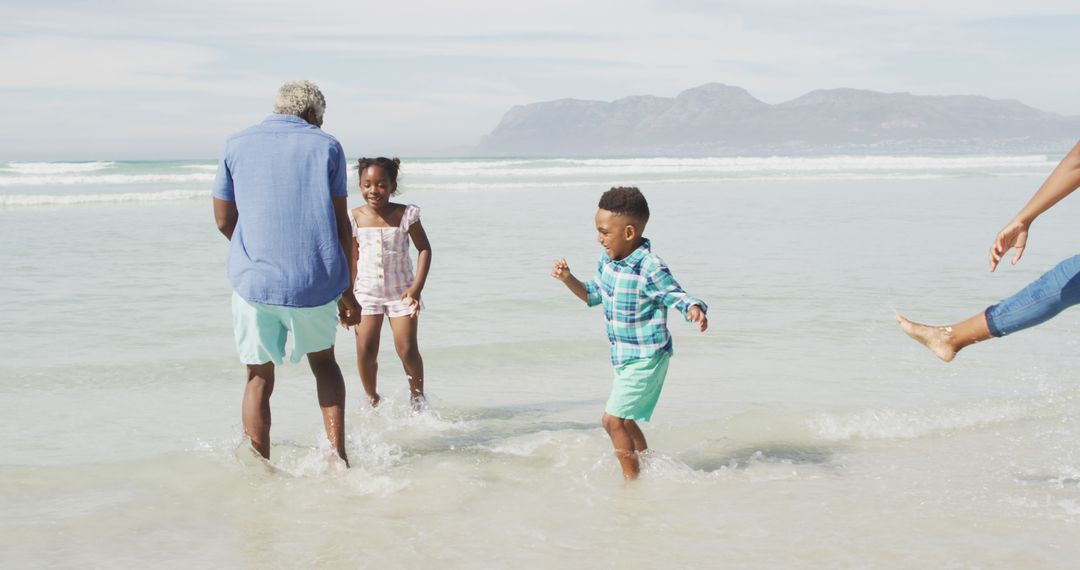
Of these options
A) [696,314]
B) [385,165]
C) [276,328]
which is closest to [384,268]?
[385,165]

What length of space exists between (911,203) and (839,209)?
7.91 ft

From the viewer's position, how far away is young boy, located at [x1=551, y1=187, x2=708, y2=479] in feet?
13.8

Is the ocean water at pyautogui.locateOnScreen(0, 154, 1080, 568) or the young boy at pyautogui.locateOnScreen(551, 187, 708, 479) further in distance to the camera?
the young boy at pyautogui.locateOnScreen(551, 187, 708, 479)

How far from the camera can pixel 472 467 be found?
4.80m

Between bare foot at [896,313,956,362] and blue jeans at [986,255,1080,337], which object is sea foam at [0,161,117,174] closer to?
bare foot at [896,313,956,362]

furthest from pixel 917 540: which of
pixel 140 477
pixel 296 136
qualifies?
pixel 140 477

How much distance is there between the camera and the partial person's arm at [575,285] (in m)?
4.27

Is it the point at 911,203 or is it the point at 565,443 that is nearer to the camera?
the point at 565,443

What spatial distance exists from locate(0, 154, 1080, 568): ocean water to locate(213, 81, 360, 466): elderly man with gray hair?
2.54 feet

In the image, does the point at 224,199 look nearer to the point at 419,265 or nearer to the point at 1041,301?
the point at 419,265

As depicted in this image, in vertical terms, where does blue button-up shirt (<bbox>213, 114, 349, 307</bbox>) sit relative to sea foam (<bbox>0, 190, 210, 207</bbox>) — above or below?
above

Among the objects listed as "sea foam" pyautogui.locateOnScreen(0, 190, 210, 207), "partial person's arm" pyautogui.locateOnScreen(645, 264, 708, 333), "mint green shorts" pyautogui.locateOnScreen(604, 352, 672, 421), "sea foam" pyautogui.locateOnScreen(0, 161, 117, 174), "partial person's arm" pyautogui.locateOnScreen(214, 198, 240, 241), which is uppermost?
"partial person's arm" pyautogui.locateOnScreen(214, 198, 240, 241)

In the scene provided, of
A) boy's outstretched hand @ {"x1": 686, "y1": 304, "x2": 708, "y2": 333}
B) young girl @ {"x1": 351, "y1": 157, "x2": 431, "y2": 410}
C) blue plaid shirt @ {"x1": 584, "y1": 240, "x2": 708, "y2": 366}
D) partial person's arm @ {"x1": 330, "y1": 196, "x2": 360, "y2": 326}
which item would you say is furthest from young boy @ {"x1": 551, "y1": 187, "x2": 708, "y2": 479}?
young girl @ {"x1": 351, "y1": 157, "x2": 431, "y2": 410}

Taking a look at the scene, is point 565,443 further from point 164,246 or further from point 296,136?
point 164,246
